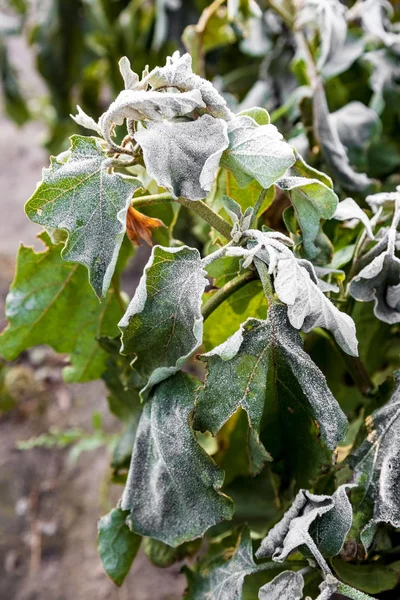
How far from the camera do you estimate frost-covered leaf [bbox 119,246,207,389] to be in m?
0.46

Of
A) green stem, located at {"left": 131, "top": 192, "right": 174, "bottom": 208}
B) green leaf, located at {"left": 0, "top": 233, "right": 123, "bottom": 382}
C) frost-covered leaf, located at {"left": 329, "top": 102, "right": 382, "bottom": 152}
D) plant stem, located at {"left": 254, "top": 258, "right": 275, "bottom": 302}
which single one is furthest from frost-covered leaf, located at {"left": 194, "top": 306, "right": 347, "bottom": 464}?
frost-covered leaf, located at {"left": 329, "top": 102, "right": 382, "bottom": 152}

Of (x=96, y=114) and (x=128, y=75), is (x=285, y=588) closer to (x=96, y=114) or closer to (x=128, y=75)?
(x=128, y=75)

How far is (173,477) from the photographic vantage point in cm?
48

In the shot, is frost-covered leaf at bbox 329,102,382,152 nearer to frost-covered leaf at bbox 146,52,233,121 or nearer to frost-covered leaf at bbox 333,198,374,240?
frost-covered leaf at bbox 333,198,374,240

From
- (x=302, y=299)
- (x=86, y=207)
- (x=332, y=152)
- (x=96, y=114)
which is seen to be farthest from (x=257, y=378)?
(x=96, y=114)

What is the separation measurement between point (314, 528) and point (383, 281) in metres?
0.20

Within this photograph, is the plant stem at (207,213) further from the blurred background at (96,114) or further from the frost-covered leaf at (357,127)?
the frost-covered leaf at (357,127)

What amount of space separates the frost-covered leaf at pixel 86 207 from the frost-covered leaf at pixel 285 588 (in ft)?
0.78

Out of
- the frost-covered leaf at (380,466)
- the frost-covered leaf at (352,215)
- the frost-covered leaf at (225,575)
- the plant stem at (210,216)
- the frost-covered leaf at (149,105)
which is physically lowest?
the frost-covered leaf at (225,575)

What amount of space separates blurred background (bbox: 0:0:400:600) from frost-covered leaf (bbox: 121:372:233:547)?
0.30 meters

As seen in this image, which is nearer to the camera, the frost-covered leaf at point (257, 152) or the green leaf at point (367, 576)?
the frost-covered leaf at point (257, 152)

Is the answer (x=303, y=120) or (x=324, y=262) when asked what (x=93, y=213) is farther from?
(x=303, y=120)

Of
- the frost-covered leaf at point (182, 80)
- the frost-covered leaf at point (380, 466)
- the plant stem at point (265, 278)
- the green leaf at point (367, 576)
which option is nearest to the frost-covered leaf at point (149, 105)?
the frost-covered leaf at point (182, 80)

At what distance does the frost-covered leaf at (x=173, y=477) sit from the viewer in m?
0.48
